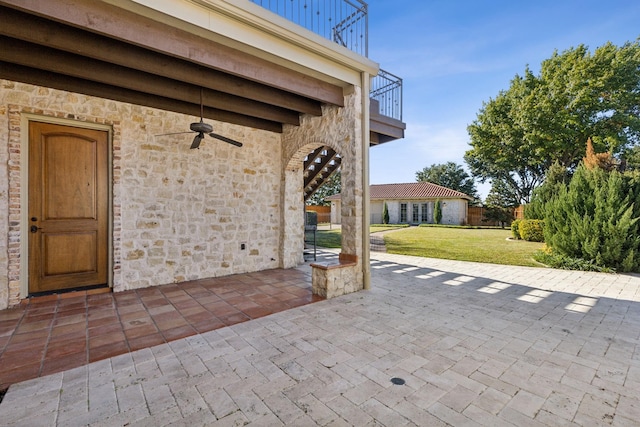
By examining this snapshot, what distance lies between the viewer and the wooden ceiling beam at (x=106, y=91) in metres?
3.60

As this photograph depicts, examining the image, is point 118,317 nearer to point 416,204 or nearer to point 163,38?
point 163,38

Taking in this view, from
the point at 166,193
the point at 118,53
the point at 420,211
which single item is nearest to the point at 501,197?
the point at 420,211

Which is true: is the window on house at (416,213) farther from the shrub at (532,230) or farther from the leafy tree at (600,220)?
the leafy tree at (600,220)

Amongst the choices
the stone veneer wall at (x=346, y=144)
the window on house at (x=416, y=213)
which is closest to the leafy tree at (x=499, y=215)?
the window on house at (x=416, y=213)

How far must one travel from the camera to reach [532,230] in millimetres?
11156

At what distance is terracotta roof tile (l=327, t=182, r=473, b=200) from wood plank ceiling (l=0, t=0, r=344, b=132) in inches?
768

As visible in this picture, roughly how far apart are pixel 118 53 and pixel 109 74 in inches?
22.8

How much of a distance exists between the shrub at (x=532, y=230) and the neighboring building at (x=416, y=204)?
10.5 m

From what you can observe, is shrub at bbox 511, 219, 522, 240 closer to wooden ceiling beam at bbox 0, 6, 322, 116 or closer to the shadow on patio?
the shadow on patio

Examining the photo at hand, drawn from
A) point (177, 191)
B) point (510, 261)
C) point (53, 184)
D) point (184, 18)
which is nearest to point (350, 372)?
point (184, 18)

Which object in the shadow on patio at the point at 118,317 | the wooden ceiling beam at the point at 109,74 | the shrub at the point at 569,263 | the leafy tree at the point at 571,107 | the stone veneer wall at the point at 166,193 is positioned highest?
the leafy tree at the point at 571,107

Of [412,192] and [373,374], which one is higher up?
[412,192]

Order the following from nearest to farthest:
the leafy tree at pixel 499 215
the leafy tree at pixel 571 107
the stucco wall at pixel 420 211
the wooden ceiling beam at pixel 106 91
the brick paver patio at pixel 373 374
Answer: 1. the brick paver patio at pixel 373 374
2. the wooden ceiling beam at pixel 106 91
3. the leafy tree at pixel 571 107
4. the leafy tree at pixel 499 215
5. the stucco wall at pixel 420 211

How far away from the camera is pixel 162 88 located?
4.01 meters
